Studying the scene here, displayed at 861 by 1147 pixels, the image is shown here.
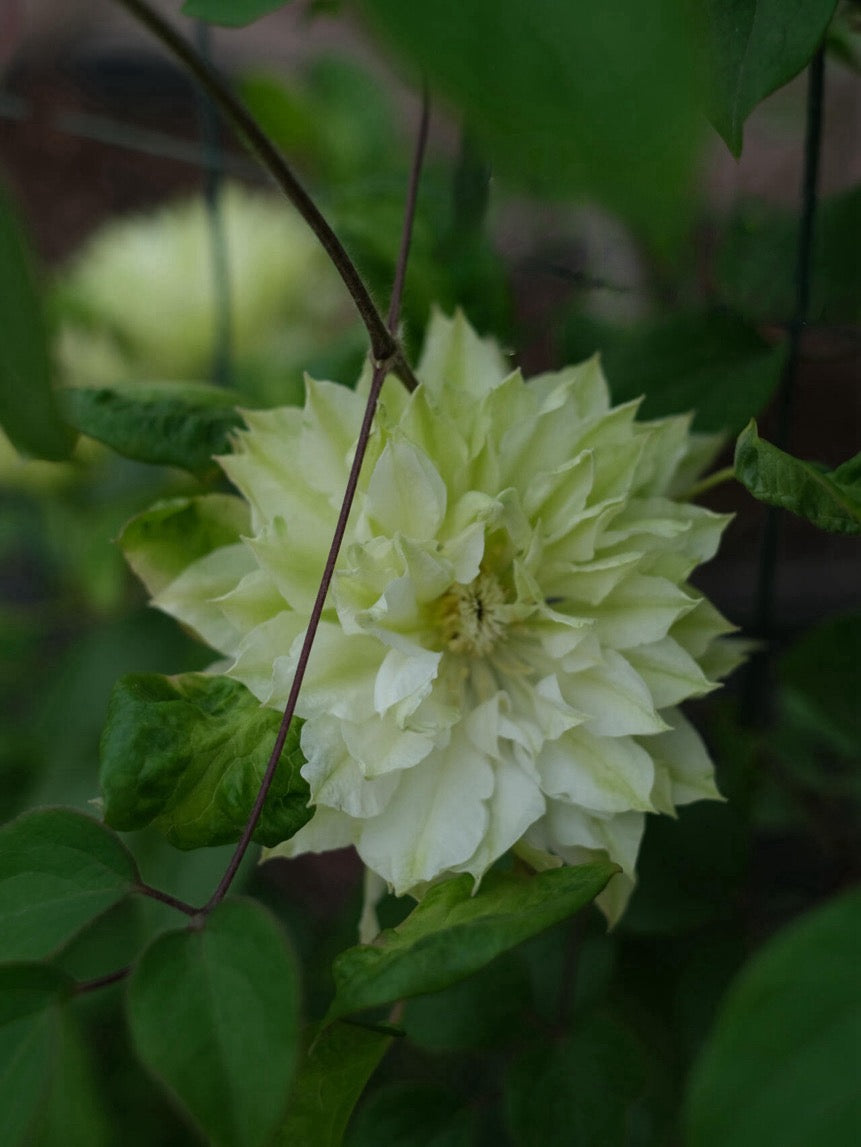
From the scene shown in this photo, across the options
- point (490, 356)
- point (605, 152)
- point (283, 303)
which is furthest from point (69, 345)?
point (605, 152)

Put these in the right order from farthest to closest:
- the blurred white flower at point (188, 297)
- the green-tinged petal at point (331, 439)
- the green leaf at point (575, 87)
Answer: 1. the blurred white flower at point (188, 297)
2. the green-tinged petal at point (331, 439)
3. the green leaf at point (575, 87)

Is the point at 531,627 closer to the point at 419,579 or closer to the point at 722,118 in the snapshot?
the point at 419,579

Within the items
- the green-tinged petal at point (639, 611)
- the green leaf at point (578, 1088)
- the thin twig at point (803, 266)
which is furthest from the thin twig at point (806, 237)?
the green leaf at point (578, 1088)

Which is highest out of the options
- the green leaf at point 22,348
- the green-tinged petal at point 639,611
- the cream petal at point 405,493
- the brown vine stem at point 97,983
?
the green leaf at point 22,348

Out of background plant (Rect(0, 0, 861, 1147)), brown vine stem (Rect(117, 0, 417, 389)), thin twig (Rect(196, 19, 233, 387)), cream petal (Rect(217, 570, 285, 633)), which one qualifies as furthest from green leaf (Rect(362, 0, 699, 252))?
thin twig (Rect(196, 19, 233, 387))

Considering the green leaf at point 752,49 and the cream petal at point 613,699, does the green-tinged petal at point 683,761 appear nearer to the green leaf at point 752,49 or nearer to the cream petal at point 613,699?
the cream petal at point 613,699
